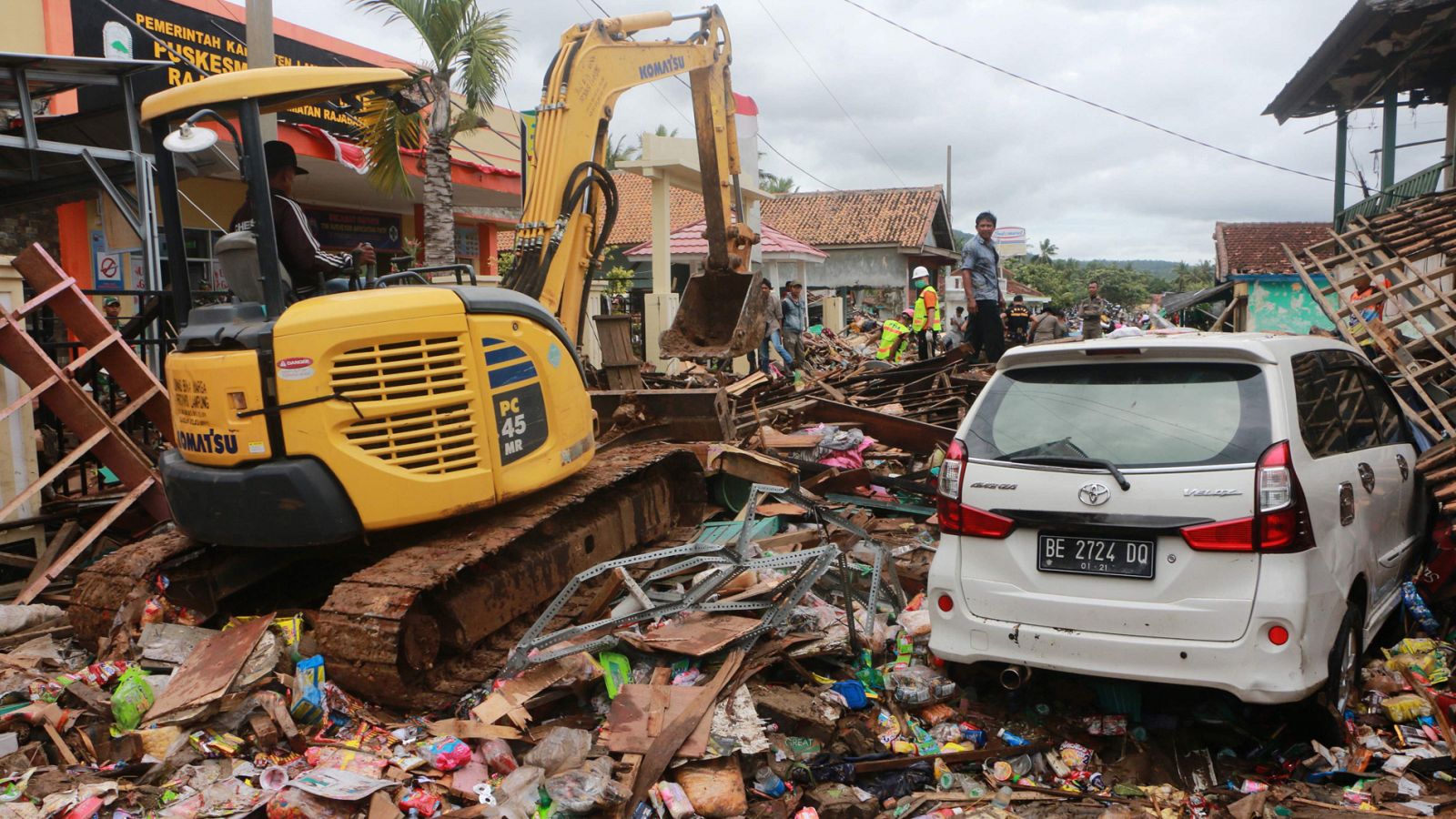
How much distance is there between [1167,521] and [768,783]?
6.24 ft

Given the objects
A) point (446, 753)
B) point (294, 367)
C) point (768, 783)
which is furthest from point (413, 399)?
point (768, 783)

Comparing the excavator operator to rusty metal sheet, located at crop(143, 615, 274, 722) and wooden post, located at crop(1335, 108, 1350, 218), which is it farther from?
wooden post, located at crop(1335, 108, 1350, 218)

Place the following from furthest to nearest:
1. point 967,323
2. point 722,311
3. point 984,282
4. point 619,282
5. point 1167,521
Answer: point 619,282, point 967,323, point 984,282, point 722,311, point 1167,521

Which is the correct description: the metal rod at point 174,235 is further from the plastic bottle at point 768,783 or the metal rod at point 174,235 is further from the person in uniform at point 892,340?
the person in uniform at point 892,340

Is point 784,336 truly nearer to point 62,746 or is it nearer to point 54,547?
point 54,547

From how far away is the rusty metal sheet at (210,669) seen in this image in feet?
15.0

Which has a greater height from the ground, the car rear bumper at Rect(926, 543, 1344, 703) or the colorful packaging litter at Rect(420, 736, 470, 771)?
the car rear bumper at Rect(926, 543, 1344, 703)

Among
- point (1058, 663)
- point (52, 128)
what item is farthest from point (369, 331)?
→ point (52, 128)

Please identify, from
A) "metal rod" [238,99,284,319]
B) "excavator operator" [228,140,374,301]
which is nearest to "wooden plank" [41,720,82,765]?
"metal rod" [238,99,284,319]

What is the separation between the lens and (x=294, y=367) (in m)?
4.73

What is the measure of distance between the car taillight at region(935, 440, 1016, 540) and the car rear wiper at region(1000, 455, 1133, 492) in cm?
23

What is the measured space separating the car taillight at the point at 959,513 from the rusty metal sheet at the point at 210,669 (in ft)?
10.4

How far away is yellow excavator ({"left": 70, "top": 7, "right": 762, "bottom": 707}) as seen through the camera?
478 centimetres

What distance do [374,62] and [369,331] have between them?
15.5 m
